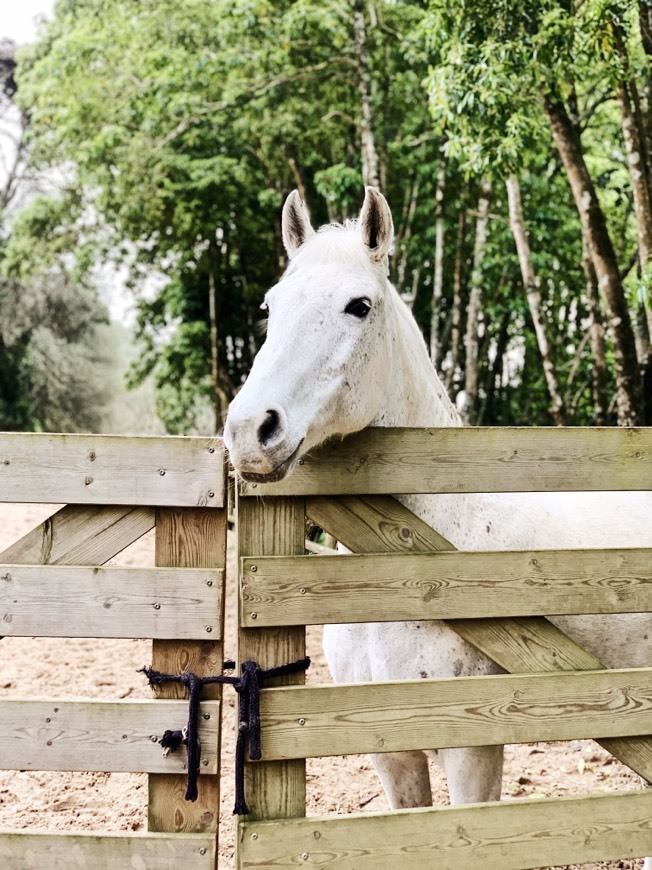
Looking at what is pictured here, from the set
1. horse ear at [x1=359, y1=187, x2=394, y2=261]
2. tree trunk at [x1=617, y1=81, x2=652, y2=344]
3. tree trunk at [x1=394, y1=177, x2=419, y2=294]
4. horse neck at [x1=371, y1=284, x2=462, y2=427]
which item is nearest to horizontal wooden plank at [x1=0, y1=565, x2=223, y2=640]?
horse neck at [x1=371, y1=284, x2=462, y2=427]

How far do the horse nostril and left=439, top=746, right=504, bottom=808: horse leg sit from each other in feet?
4.33

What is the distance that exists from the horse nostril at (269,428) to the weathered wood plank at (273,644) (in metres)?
0.37

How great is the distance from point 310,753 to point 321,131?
12.2 meters

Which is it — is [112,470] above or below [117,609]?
above

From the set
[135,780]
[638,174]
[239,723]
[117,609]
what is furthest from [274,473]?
[638,174]

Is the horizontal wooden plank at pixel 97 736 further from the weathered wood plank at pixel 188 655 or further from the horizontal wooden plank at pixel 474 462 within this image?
the horizontal wooden plank at pixel 474 462

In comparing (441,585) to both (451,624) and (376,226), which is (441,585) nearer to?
(451,624)

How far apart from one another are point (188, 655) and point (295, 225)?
5.20ft

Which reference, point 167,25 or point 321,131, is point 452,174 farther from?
point 167,25

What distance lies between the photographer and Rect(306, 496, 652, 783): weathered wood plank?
2344mm

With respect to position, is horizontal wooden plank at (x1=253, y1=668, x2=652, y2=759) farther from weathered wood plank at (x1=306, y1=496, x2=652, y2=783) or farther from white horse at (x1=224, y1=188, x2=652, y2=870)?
white horse at (x1=224, y1=188, x2=652, y2=870)

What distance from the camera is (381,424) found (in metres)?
2.64

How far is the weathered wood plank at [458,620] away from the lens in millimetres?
2344

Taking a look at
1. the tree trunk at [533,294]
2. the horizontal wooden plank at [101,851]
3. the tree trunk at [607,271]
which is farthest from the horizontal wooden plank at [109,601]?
the tree trunk at [533,294]
